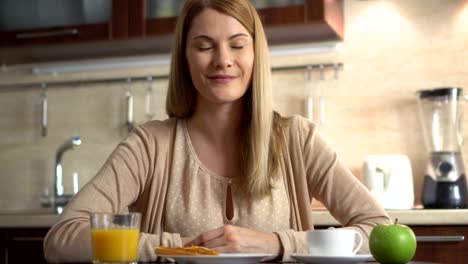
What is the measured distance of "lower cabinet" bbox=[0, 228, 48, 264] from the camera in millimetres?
3041

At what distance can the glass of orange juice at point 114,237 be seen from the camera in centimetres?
131

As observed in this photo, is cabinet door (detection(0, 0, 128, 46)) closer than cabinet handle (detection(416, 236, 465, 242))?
No

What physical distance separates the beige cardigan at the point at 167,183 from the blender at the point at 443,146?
37.4 inches

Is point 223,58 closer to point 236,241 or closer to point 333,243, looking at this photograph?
point 236,241

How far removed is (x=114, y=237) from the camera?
1.31 m

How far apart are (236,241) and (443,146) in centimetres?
157

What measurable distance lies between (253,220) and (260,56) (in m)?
0.43

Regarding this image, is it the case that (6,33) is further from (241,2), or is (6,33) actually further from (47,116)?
(241,2)

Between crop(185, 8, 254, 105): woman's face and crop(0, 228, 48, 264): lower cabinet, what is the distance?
131 centimetres

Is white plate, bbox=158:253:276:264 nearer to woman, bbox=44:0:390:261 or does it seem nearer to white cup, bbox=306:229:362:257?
white cup, bbox=306:229:362:257

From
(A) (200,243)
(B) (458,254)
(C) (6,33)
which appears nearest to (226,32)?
(A) (200,243)

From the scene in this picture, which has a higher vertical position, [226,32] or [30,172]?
[226,32]

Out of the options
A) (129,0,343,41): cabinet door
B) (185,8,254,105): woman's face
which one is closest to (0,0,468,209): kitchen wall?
(129,0,343,41): cabinet door

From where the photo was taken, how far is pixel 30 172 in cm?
374
